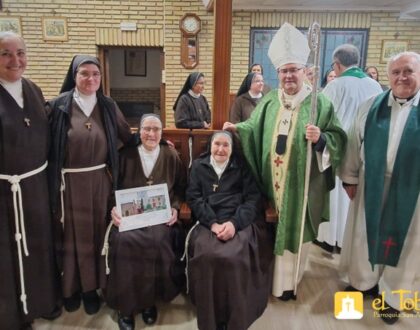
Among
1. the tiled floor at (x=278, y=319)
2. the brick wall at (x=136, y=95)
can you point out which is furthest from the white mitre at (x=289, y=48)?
the brick wall at (x=136, y=95)

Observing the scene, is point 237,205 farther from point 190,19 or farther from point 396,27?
point 396,27

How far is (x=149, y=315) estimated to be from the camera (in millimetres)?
2213

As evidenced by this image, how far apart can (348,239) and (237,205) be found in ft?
2.85

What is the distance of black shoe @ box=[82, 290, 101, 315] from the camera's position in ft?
7.54

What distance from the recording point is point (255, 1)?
17.9ft

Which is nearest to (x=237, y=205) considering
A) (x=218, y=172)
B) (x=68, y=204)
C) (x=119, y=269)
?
(x=218, y=172)

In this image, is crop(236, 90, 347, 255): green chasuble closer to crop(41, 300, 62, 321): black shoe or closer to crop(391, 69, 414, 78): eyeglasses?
crop(391, 69, 414, 78): eyeglasses

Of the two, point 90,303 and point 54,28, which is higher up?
point 54,28

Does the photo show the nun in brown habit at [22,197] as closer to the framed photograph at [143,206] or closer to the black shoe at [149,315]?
the framed photograph at [143,206]

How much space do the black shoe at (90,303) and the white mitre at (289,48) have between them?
6.12 feet

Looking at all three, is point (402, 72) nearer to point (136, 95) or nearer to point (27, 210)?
point (27, 210)

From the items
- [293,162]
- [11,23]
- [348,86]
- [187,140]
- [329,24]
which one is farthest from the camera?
[329,24]

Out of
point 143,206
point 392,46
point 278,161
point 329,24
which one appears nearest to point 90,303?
point 143,206

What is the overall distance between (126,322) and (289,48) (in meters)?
1.90
